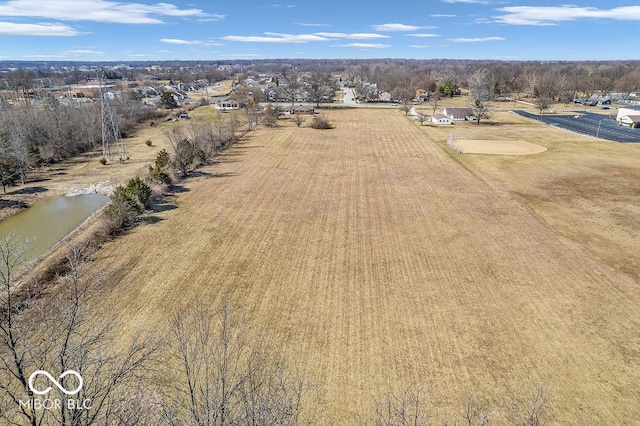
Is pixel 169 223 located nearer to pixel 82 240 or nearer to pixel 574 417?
pixel 82 240

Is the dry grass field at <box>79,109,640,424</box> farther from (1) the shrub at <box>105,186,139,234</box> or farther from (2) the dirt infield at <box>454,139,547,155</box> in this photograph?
(2) the dirt infield at <box>454,139,547,155</box>

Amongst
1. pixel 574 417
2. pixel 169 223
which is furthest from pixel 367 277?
pixel 169 223

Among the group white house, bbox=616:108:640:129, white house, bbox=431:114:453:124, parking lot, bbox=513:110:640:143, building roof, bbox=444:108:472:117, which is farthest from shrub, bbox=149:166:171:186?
white house, bbox=616:108:640:129

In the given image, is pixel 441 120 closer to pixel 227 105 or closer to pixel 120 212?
pixel 227 105

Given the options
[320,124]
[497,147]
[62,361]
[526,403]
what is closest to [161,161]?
A: [62,361]

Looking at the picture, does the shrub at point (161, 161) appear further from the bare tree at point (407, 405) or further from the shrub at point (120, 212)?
the bare tree at point (407, 405)

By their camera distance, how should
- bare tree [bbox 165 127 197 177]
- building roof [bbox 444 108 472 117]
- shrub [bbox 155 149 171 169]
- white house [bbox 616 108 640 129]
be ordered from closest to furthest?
shrub [bbox 155 149 171 169] < bare tree [bbox 165 127 197 177] < white house [bbox 616 108 640 129] < building roof [bbox 444 108 472 117]
